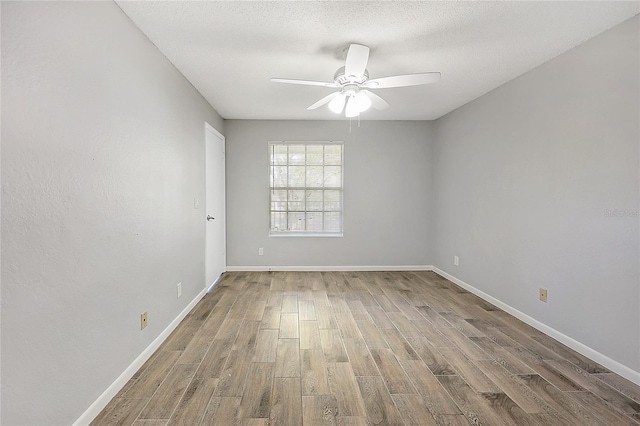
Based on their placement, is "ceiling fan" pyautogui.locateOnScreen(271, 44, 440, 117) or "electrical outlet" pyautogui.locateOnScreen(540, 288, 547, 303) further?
"electrical outlet" pyautogui.locateOnScreen(540, 288, 547, 303)

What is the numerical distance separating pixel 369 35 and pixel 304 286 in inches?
116

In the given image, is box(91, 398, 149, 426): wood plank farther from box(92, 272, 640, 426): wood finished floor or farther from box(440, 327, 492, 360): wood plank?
box(440, 327, 492, 360): wood plank

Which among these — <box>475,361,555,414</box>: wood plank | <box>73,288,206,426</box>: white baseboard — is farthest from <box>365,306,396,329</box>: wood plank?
<box>73,288,206,426</box>: white baseboard

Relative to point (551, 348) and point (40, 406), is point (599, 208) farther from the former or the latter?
point (40, 406)

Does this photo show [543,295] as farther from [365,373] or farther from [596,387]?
[365,373]

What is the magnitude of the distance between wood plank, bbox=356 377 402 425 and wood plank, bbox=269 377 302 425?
385mm

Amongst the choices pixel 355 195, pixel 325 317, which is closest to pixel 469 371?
pixel 325 317

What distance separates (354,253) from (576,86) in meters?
3.27

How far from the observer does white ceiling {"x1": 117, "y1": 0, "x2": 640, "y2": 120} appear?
1.85 meters

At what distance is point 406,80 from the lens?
7.55 ft

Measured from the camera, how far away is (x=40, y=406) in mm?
1259

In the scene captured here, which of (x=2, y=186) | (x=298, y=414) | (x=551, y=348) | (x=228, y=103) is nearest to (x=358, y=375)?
(x=298, y=414)

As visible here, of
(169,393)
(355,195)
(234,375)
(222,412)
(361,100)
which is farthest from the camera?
(355,195)

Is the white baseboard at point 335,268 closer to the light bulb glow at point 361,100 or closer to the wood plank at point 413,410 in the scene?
the light bulb glow at point 361,100
